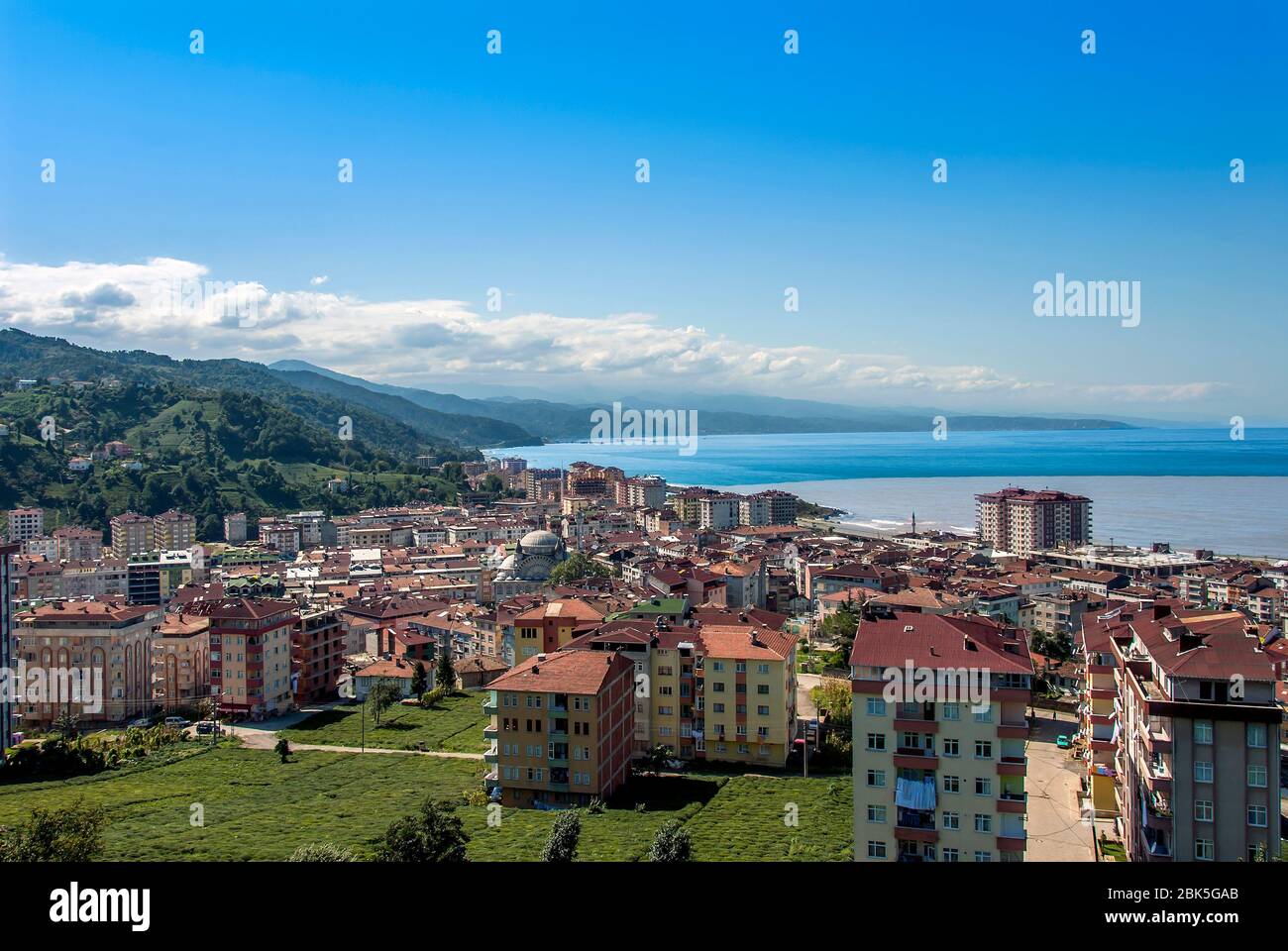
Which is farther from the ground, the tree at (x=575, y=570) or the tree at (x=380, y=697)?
the tree at (x=575, y=570)

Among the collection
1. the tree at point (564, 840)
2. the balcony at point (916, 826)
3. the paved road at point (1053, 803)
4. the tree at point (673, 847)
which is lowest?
the paved road at point (1053, 803)

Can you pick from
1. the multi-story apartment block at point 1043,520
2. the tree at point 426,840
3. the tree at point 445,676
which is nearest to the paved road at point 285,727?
the tree at point 445,676

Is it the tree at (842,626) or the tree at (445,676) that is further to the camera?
the tree at (842,626)

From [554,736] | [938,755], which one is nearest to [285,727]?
[554,736]

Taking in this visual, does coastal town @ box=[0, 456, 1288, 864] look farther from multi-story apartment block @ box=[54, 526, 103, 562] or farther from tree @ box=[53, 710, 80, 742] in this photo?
multi-story apartment block @ box=[54, 526, 103, 562]

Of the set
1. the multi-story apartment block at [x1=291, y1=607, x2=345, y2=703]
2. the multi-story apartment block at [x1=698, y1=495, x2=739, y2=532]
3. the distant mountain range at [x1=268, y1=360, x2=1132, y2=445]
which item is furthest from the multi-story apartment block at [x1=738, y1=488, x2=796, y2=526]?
the distant mountain range at [x1=268, y1=360, x2=1132, y2=445]

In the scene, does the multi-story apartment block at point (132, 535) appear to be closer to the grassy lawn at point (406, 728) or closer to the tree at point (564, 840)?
the grassy lawn at point (406, 728)
